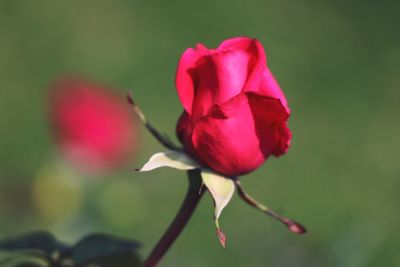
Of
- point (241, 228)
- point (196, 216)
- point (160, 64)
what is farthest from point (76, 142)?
point (160, 64)

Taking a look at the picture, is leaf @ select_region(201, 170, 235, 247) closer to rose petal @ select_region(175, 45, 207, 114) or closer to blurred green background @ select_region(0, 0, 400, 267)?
rose petal @ select_region(175, 45, 207, 114)

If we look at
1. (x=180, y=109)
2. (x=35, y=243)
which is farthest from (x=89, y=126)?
(x=180, y=109)

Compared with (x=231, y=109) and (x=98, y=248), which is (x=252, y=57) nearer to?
(x=231, y=109)

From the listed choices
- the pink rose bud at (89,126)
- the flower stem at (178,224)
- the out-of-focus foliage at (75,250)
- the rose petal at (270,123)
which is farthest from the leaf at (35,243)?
the pink rose bud at (89,126)

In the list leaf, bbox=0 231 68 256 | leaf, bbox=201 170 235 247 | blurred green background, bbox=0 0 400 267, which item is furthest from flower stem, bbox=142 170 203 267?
blurred green background, bbox=0 0 400 267

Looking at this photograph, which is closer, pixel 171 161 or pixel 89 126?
pixel 171 161

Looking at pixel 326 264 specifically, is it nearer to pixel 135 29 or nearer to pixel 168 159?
pixel 168 159

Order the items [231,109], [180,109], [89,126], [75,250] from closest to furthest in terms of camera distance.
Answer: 1. [231,109]
2. [75,250]
3. [89,126]
4. [180,109]
